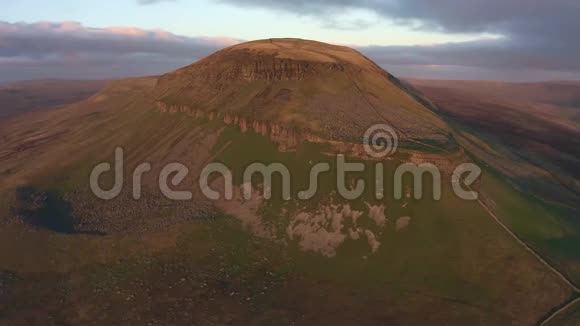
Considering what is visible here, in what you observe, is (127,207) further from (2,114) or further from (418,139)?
(2,114)

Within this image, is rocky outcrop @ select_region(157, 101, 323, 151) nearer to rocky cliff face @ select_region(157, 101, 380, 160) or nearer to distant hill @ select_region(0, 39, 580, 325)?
rocky cliff face @ select_region(157, 101, 380, 160)

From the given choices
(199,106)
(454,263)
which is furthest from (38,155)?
(454,263)

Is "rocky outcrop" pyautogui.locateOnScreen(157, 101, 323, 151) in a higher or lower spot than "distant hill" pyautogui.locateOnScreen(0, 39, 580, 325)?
higher

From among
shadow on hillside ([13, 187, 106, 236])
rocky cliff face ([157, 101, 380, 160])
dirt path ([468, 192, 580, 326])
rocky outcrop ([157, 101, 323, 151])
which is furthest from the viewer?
rocky outcrop ([157, 101, 323, 151])

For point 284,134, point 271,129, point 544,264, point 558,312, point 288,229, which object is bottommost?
point 558,312

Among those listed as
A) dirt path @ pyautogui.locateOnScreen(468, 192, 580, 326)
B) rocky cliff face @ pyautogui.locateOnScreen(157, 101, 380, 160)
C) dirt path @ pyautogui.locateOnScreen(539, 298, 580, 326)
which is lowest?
dirt path @ pyautogui.locateOnScreen(539, 298, 580, 326)

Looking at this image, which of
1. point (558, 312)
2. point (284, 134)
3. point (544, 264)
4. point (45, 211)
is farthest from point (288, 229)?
point (45, 211)

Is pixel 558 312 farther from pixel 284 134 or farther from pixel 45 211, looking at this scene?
pixel 45 211

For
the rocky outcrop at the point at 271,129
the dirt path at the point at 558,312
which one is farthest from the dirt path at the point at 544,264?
the rocky outcrop at the point at 271,129

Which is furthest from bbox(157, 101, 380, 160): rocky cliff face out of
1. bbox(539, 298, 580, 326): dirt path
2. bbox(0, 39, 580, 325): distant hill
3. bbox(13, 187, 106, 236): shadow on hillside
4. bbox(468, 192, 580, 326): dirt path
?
bbox(13, 187, 106, 236): shadow on hillside
